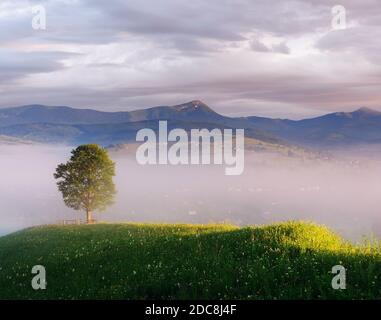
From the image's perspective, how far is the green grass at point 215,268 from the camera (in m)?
16.5

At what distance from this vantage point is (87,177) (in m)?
68.6

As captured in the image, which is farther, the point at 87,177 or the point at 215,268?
the point at 87,177

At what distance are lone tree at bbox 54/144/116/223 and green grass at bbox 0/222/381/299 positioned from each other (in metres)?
43.0

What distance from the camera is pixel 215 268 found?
60.2 ft

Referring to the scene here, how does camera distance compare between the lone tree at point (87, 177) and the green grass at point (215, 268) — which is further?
the lone tree at point (87, 177)

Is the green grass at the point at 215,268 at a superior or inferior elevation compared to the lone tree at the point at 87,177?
inferior

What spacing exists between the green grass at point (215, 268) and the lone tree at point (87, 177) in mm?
43014

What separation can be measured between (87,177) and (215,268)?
52063mm

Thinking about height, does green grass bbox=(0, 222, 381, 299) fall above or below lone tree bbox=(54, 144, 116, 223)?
below

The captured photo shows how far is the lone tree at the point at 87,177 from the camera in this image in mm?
67250

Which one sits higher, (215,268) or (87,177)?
(87,177)

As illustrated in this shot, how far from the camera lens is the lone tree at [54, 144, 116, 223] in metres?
67.2

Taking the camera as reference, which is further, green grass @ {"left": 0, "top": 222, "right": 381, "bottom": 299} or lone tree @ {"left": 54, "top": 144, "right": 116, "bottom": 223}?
lone tree @ {"left": 54, "top": 144, "right": 116, "bottom": 223}
